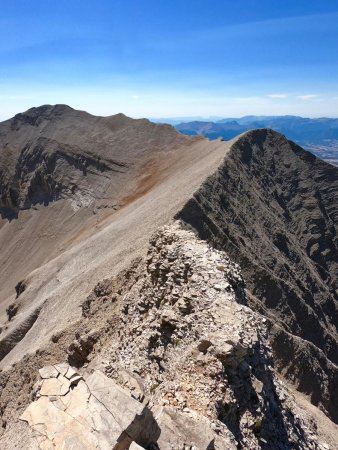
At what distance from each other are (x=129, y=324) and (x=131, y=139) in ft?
202

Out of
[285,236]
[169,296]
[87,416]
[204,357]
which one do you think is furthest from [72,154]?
[87,416]

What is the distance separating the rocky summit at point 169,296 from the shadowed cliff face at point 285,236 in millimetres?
190

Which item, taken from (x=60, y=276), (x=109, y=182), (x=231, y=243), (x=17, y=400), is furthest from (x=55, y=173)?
(x=17, y=400)

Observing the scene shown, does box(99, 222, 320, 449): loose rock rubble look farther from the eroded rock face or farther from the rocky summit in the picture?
the eroded rock face

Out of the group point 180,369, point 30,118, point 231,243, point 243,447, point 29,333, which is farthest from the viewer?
point 30,118

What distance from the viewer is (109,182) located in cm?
7075

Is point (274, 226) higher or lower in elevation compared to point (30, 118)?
lower

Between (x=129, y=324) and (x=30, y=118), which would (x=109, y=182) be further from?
(x=129, y=324)

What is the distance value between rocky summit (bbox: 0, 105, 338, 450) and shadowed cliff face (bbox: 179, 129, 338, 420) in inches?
7.5

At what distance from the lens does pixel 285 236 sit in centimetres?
4806

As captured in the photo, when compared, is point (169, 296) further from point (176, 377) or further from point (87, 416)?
point (87, 416)

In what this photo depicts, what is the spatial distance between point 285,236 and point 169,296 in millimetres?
32866

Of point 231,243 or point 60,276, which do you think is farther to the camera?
point 60,276

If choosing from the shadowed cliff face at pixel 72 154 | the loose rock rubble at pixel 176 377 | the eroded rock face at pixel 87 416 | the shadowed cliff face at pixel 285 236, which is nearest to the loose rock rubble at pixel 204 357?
the loose rock rubble at pixel 176 377
